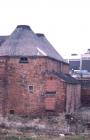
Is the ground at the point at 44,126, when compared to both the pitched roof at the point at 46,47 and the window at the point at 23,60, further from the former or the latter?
the pitched roof at the point at 46,47

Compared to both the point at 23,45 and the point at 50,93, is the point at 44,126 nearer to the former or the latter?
the point at 50,93

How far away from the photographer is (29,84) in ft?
106

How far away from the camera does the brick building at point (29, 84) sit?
3194 centimetres

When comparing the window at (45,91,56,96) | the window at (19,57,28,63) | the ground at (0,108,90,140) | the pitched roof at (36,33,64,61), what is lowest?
the ground at (0,108,90,140)

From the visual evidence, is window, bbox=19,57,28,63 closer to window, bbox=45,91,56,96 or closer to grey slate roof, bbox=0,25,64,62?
grey slate roof, bbox=0,25,64,62

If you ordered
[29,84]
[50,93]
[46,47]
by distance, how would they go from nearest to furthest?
[50,93] < [29,84] < [46,47]

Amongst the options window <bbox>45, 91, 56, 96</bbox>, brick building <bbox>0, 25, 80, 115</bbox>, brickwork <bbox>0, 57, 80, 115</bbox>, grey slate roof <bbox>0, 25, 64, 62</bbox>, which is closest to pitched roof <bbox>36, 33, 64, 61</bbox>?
grey slate roof <bbox>0, 25, 64, 62</bbox>

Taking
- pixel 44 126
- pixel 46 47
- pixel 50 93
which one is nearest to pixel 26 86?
pixel 50 93

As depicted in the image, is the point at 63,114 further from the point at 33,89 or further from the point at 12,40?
the point at 12,40

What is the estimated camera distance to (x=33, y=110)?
32.2 meters

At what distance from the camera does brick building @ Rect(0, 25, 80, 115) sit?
31.9 m

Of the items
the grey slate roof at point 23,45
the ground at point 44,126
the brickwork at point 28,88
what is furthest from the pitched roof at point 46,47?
the ground at point 44,126

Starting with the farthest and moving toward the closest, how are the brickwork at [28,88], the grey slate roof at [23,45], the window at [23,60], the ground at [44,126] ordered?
the grey slate roof at [23,45] < the window at [23,60] < the brickwork at [28,88] < the ground at [44,126]

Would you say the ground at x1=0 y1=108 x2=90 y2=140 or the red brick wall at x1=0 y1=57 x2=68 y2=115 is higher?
the red brick wall at x1=0 y1=57 x2=68 y2=115
